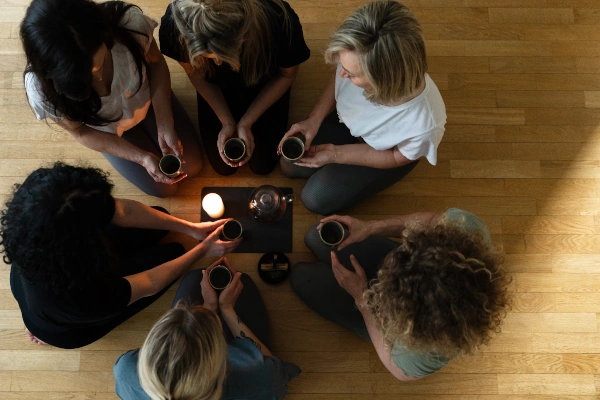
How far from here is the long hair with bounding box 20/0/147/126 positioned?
1.45 m

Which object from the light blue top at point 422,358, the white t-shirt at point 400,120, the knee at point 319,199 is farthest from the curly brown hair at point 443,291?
the knee at point 319,199

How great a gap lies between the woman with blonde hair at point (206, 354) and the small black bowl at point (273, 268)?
0.11 metres

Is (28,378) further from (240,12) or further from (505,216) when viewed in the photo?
(505,216)

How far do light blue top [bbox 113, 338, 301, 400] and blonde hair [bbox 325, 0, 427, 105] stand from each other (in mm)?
1145

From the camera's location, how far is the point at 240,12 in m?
1.62

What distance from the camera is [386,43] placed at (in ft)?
4.91

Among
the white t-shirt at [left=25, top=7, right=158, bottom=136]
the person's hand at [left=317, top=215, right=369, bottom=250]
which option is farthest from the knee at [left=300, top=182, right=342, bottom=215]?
the white t-shirt at [left=25, top=7, right=158, bottom=136]

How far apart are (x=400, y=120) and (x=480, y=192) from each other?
991 mm

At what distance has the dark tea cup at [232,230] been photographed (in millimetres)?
2271

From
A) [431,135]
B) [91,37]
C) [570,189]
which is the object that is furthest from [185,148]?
[570,189]

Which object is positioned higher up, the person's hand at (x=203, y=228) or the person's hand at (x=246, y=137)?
the person's hand at (x=246, y=137)

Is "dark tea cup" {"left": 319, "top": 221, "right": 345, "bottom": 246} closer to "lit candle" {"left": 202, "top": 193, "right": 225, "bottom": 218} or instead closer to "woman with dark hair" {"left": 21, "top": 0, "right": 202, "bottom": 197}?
"lit candle" {"left": 202, "top": 193, "right": 225, "bottom": 218}

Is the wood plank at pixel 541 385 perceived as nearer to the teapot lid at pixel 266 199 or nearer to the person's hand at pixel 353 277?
the person's hand at pixel 353 277

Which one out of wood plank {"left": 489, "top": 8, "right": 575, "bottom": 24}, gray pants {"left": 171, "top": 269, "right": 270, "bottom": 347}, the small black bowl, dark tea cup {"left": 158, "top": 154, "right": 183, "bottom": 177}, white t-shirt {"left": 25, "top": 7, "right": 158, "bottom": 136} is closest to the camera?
white t-shirt {"left": 25, "top": 7, "right": 158, "bottom": 136}
